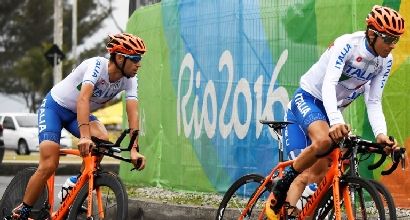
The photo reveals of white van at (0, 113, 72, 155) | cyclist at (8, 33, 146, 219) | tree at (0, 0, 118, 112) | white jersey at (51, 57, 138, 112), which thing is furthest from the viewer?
tree at (0, 0, 118, 112)

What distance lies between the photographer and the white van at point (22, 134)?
38156 mm

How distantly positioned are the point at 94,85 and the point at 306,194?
5.97 ft

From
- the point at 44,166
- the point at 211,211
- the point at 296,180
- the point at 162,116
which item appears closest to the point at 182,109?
the point at 162,116

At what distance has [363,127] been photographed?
1103 centimetres

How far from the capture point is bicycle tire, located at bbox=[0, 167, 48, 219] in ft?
30.9

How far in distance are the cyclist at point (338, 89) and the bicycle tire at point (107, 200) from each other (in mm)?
1135

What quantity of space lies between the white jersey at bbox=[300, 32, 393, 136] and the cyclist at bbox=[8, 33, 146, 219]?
4.44 feet

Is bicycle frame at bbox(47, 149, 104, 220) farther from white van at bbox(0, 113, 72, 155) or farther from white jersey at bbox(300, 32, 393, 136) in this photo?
white van at bbox(0, 113, 72, 155)

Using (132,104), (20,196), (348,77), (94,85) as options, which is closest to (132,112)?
(132,104)

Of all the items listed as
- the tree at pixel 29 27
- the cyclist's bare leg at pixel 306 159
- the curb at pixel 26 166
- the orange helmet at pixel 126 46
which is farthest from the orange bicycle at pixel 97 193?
the tree at pixel 29 27

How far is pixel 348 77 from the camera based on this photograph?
8102 mm

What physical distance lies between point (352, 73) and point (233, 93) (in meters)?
4.57

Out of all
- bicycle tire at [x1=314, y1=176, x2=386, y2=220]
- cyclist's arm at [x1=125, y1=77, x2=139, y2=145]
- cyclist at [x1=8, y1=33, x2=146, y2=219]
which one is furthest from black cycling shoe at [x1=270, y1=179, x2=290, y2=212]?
cyclist's arm at [x1=125, y1=77, x2=139, y2=145]

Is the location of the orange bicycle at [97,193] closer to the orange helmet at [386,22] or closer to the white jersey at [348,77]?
the white jersey at [348,77]
